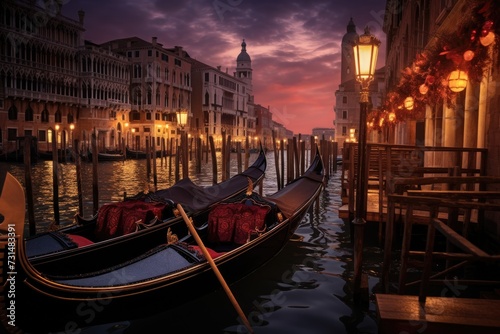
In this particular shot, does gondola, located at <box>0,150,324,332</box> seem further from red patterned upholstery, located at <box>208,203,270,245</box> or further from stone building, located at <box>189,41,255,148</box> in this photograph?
stone building, located at <box>189,41,255,148</box>

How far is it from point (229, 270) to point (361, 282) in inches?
52.4

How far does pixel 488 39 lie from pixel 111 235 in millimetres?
4536

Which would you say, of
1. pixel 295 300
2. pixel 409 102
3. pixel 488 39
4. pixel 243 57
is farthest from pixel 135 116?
pixel 488 39

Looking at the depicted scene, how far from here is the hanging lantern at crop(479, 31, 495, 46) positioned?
3932mm

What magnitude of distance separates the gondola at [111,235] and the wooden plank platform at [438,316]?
309cm

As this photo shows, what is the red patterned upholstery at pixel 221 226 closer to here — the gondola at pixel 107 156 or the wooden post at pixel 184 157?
the wooden post at pixel 184 157

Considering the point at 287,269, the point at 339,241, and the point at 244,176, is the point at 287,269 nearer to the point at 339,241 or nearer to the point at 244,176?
the point at 339,241

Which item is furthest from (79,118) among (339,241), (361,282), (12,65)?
(361,282)

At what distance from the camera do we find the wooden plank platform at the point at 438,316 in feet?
7.56

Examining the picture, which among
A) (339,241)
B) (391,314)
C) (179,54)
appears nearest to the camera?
(391,314)

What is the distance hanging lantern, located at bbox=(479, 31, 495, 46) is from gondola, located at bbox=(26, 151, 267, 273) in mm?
4037

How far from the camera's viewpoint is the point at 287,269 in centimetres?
539

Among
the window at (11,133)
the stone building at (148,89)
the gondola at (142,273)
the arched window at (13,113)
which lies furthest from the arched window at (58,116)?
the gondola at (142,273)

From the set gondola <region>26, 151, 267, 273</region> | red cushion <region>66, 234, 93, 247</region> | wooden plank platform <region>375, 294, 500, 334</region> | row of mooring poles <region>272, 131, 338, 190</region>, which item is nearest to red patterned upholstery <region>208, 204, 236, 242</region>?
gondola <region>26, 151, 267, 273</region>
